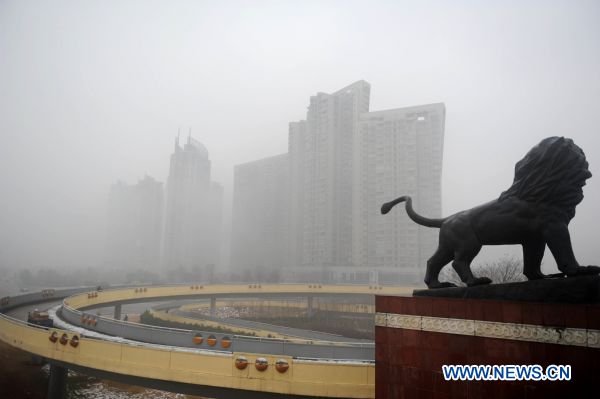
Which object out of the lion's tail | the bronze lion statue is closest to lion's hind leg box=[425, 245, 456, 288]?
the bronze lion statue

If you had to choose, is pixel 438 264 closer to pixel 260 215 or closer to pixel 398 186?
pixel 398 186

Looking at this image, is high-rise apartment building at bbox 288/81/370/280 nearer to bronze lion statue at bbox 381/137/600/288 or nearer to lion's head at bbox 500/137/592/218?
bronze lion statue at bbox 381/137/600/288

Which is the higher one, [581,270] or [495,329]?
[581,270]

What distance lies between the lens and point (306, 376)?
9617 mm

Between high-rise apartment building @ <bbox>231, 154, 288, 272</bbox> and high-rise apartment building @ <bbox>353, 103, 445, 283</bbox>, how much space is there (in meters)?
19.1

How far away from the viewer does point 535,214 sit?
7.80m

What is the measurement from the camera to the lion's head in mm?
7695

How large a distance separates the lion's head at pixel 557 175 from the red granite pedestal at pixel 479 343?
→ 229 cm

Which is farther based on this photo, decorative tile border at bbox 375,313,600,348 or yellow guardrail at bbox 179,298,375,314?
yellow guardrail at bbox 179,298,375,314

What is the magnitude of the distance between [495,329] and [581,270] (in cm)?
189

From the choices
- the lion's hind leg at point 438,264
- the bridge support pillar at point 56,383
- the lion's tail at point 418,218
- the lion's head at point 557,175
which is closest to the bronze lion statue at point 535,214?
the lion's head at point 557,175

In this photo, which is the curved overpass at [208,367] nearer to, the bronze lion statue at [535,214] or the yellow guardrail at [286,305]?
the bronze lion statue at [535,214]

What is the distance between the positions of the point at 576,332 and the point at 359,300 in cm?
4523

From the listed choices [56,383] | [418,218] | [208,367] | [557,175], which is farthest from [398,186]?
[208,367]
